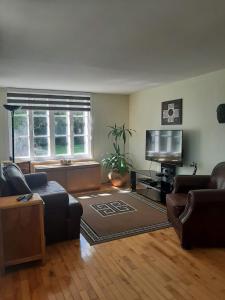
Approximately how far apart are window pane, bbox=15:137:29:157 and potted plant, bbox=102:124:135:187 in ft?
5.77

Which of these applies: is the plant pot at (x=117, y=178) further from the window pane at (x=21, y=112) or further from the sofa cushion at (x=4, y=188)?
the sofa cushion at (x=4, y=188)

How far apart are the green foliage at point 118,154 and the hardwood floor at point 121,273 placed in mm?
2709

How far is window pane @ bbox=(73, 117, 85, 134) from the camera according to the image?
560 centimetres

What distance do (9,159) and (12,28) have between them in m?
3.42

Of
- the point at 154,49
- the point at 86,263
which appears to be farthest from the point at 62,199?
the point at 154,49

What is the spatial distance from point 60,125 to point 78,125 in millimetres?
428

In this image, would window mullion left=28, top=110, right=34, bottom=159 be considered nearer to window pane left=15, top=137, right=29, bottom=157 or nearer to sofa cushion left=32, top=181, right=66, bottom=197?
window pane left=15, top=137, right=29, bottom=157

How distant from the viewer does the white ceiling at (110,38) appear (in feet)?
5.62

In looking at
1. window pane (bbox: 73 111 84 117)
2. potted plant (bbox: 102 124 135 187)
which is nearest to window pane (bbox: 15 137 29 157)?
window pane (bbox: 73 111 84 117)

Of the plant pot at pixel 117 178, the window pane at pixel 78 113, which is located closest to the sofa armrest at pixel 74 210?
the plant pot at pixel 117 178

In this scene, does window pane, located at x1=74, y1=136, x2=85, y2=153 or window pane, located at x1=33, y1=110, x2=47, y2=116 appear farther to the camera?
window pane, located at x1=74, y1=136, x2=85, y2=153

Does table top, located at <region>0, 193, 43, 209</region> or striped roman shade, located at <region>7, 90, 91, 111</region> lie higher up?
striped roman shade, located at <region>7, 90, 91, 111</region>

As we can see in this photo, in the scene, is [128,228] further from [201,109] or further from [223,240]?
[201,109]

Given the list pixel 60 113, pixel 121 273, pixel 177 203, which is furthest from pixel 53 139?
pixel 121 273
